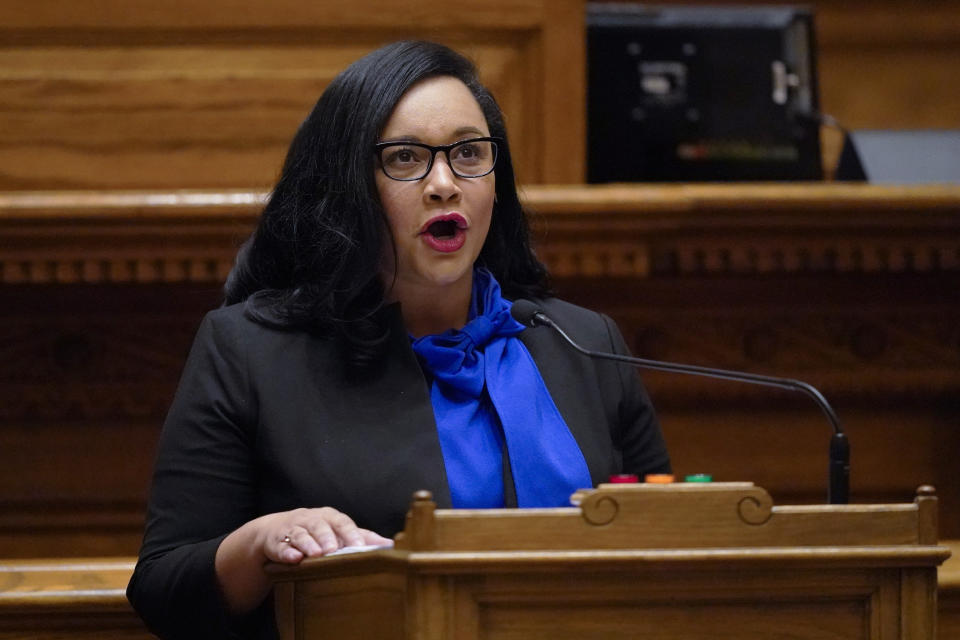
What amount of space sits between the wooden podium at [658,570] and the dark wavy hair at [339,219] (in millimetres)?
449

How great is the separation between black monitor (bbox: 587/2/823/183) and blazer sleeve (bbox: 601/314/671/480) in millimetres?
671

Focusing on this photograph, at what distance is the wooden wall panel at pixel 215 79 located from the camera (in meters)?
2.16

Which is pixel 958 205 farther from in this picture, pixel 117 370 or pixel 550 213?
pixel 117 370

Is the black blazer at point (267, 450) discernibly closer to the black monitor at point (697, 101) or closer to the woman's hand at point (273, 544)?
the woman's hand at point (273, 544)

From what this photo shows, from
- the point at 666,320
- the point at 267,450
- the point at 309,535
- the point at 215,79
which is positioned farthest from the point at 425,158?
the point at 215,79

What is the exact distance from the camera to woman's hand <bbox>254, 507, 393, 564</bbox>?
1160 millimetres

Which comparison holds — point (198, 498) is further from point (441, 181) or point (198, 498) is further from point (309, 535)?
point (441, 181)

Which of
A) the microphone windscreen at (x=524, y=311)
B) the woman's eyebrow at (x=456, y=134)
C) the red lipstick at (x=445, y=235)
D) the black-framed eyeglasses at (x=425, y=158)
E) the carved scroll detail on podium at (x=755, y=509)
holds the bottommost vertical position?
the carved scroll detail on podium at (x=755, y=509)

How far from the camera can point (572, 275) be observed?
2004 millimetres

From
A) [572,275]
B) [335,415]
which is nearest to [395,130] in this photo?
[335,415]

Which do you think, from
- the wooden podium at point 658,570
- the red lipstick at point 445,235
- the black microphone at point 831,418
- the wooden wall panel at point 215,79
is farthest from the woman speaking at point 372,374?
the wooden wall panel at point 215,79

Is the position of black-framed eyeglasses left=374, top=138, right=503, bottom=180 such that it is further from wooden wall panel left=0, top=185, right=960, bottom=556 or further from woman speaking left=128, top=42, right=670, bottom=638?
wooden wall panel left=0, top=185, right=960, bottom=556

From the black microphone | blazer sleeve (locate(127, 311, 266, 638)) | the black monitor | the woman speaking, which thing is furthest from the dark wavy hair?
the black monitor

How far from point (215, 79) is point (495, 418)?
0.95 metres
